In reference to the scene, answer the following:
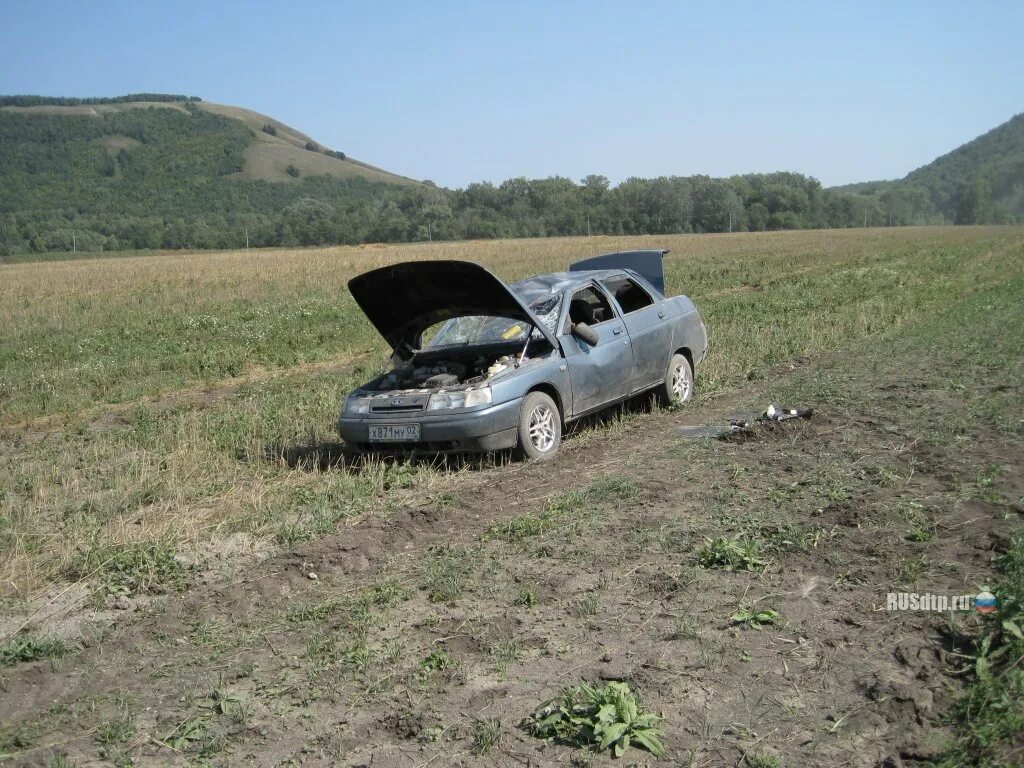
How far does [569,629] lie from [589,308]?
5417mm

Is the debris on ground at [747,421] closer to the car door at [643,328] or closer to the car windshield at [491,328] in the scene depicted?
the car door at [643,328]

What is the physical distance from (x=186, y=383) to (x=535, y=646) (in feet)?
34.6

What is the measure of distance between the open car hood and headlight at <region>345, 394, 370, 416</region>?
997mm

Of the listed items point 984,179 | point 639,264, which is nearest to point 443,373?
point 639,264

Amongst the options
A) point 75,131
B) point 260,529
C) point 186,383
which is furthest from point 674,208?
point 75,131

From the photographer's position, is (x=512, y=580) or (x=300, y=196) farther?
(x=300, y=196)

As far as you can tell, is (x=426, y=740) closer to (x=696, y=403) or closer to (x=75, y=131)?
(x=696, y=403)

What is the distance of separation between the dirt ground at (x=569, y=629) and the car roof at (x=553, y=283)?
7.96 ft

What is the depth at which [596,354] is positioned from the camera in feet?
31.1

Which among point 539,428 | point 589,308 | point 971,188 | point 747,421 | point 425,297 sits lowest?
point 747,421

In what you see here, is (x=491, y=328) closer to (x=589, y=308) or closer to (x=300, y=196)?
(x=589, y=308)

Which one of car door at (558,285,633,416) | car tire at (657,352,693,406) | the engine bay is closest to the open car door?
car tire at (657,352,693,406)

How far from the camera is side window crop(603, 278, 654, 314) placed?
10.4 meters

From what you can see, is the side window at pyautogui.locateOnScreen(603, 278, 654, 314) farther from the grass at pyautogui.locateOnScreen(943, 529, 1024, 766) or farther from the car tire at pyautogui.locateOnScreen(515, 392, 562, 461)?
the grass at pyautogui.locateOnScreen(943, 529, 1024, 766)
